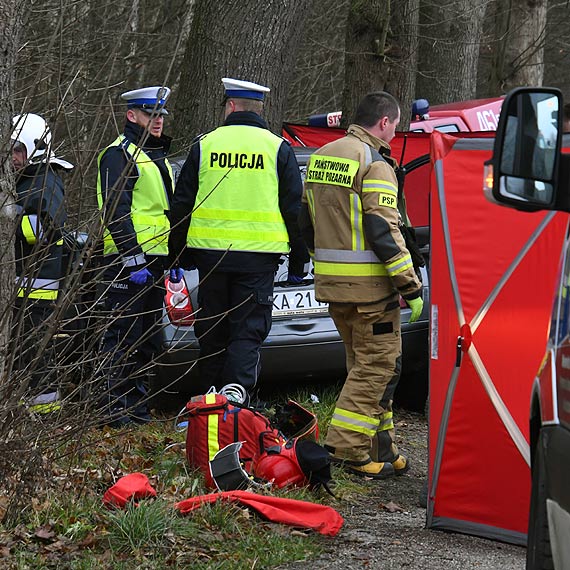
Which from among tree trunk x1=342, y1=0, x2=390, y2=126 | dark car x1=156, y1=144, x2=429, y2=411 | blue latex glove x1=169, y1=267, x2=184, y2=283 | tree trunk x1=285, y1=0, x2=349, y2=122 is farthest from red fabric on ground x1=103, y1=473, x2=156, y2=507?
tree trunk x1=285, y1=0, x2=349, y2=122

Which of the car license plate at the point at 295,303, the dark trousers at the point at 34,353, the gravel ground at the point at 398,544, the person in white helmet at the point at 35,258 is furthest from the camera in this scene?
the car license plate at the point at 295,303

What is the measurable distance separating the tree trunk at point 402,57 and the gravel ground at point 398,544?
5583 mm

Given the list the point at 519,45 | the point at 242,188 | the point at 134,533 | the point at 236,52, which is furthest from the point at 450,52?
the point at 134,533

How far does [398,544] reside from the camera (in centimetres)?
518

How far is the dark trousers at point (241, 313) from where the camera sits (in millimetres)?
6762

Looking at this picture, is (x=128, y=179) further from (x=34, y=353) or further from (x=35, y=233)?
(x=34, y=353)

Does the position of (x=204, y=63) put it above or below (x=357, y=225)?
above

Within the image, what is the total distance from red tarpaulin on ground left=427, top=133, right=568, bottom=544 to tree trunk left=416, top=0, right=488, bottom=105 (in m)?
11.7

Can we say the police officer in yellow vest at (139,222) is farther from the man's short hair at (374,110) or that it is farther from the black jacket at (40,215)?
the man's short hair at (374,110)

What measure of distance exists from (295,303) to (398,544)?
8.45 feet

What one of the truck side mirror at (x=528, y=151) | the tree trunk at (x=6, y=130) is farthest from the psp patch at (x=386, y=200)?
the truck side mirror at (x=528, y=151)

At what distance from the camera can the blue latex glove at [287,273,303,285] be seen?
23.4 feet

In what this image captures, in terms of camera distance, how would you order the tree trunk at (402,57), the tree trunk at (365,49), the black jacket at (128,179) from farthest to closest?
1. the tree trunk at (402,57)
2. the tree trunk at (365,49)
3. the black jacket at (128,179)

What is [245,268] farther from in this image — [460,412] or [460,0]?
[460,0]
